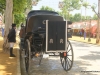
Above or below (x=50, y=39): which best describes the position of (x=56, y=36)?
above

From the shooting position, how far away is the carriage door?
25.1 ft

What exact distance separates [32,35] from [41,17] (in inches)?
42.4

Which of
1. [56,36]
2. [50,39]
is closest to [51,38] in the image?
[50,39]

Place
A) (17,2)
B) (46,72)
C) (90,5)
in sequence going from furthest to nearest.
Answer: (90,5) < (17,2) < (46,72)

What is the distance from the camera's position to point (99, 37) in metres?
26.3

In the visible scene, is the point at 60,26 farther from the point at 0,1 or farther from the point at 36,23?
the point at 0,1

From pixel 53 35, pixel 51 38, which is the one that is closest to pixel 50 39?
pixel 51 38

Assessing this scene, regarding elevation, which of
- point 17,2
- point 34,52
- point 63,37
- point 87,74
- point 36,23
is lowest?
point 87,74

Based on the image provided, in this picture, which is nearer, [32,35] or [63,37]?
[63,37]

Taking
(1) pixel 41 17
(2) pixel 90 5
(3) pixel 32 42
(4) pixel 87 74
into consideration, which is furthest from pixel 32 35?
(2) pixel 90 5

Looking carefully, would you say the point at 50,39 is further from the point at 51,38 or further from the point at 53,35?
the point at 53,35

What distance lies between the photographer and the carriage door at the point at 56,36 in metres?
7.65

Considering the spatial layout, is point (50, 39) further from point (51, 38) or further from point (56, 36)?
point (56, 36)

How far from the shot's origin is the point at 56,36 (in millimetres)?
7766
